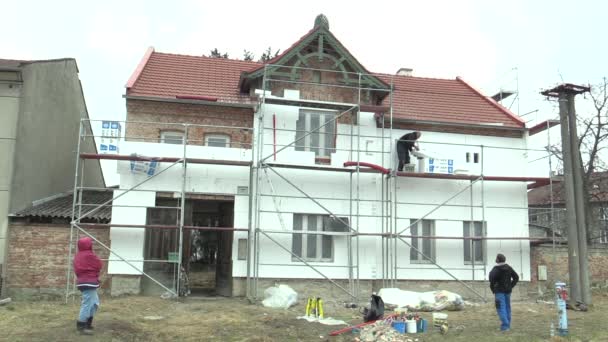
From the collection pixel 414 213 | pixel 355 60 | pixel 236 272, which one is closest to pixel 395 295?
pixel 414 213

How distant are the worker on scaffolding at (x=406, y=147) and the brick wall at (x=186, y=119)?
4.58m

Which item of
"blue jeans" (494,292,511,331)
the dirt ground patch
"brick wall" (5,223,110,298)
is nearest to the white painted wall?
"brick wall" (5,223,110,298)

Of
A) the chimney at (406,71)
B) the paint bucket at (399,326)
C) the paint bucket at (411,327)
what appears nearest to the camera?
the paint bucket at (399,326)

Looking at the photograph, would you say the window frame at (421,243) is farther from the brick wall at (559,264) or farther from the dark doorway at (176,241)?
the dark doorway at (176,241)

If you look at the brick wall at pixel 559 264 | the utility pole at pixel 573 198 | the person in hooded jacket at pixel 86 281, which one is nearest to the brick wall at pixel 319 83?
the utility pole at pixel 573 198

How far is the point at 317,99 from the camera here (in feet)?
55.1

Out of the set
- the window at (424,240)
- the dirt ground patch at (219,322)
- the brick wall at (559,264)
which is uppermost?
the window at (424,240)

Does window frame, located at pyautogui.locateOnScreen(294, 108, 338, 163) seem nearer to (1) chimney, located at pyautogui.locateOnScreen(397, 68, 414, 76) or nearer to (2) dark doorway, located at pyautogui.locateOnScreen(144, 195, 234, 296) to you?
(2) dark doorway, located at pyautogui.locateOnScreen(144, 195, 234, 296)

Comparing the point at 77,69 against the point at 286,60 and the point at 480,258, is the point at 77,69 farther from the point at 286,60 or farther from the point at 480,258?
the point at 480,258

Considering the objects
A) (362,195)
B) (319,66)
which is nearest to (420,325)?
(362,195)

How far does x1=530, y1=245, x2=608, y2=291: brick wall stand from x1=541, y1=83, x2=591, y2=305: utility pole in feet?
4.77

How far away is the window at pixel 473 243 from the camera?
17.0 metres

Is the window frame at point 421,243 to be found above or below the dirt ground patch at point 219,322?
above

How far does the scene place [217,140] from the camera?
16.4 meters
